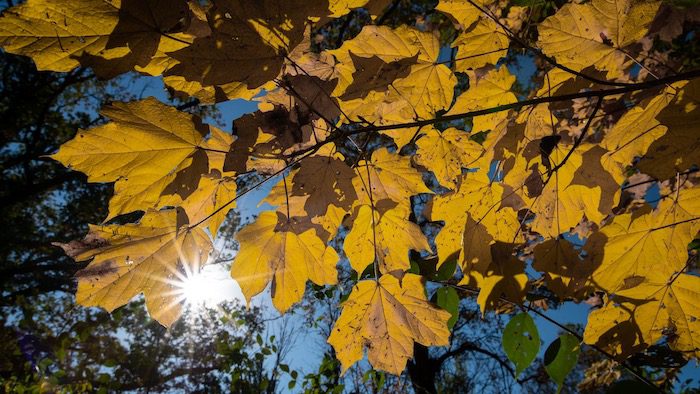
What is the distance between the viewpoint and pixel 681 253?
1105 millimetres

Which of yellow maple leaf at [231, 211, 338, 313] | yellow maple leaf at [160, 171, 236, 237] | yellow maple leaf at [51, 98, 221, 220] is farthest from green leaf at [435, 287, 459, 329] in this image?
yellow maple leaf at [51, 98, 221, 220]

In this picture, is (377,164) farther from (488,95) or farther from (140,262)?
(140,262)

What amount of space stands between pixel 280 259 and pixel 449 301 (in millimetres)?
543

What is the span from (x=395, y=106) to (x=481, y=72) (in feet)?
1.13

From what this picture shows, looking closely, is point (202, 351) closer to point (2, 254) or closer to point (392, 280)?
point (2, 254)

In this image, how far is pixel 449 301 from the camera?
3.76ft

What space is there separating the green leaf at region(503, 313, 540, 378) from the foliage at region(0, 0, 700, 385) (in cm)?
1

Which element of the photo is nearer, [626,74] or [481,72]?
[481,72]

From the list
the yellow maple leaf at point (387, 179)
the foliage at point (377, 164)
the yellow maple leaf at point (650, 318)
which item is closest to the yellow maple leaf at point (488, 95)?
the foliage at point (377, 164)

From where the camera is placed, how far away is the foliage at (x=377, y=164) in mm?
705

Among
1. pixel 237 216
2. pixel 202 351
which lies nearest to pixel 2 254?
pixel 237 216

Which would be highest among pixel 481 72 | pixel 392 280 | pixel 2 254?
pixel 2 254

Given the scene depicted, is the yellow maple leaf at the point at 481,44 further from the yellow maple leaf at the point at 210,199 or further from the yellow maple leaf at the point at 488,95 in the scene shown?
the yellow maple leaf at the point at 210,199

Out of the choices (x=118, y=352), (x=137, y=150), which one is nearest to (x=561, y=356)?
(x=137, y=150)
